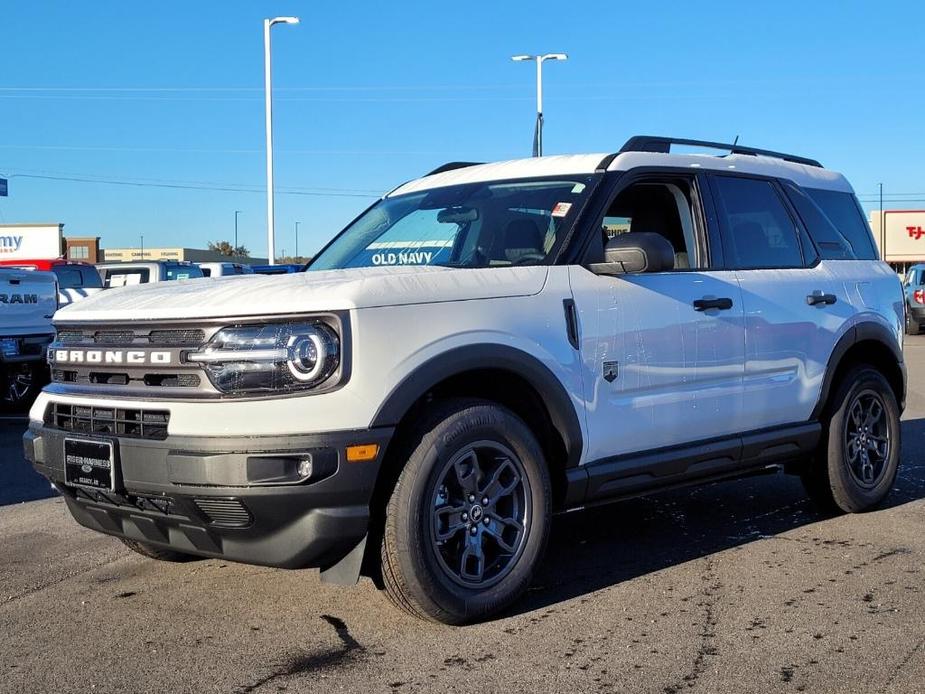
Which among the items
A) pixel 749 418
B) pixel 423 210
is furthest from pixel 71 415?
pixel 749 418

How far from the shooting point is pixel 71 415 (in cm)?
450

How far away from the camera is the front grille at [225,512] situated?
156 inches

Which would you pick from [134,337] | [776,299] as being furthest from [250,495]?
[776,299]

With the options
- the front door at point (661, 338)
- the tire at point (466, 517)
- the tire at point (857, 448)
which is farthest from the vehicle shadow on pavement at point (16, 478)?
the tire at point (857, 448)

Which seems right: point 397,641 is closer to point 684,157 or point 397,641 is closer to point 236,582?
point 236,582

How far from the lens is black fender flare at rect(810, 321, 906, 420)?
619cm

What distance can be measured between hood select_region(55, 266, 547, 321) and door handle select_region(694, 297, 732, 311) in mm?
946

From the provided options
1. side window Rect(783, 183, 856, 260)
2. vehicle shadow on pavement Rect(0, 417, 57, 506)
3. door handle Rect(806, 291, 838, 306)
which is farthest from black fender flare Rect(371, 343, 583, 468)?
vehicle shadow on pavement Rect(0, 417, 57, 506)

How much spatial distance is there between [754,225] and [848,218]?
1163 mm

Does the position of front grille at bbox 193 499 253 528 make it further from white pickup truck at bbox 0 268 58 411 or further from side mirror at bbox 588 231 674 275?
white pickup truck at bbox 0 268 58 411

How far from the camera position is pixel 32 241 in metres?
51.4

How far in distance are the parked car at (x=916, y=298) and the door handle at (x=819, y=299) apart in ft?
Answer: 68.9

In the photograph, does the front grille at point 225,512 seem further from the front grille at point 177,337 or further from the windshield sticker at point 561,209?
the windshield sticker at point 561,209

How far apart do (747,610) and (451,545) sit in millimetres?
1275
